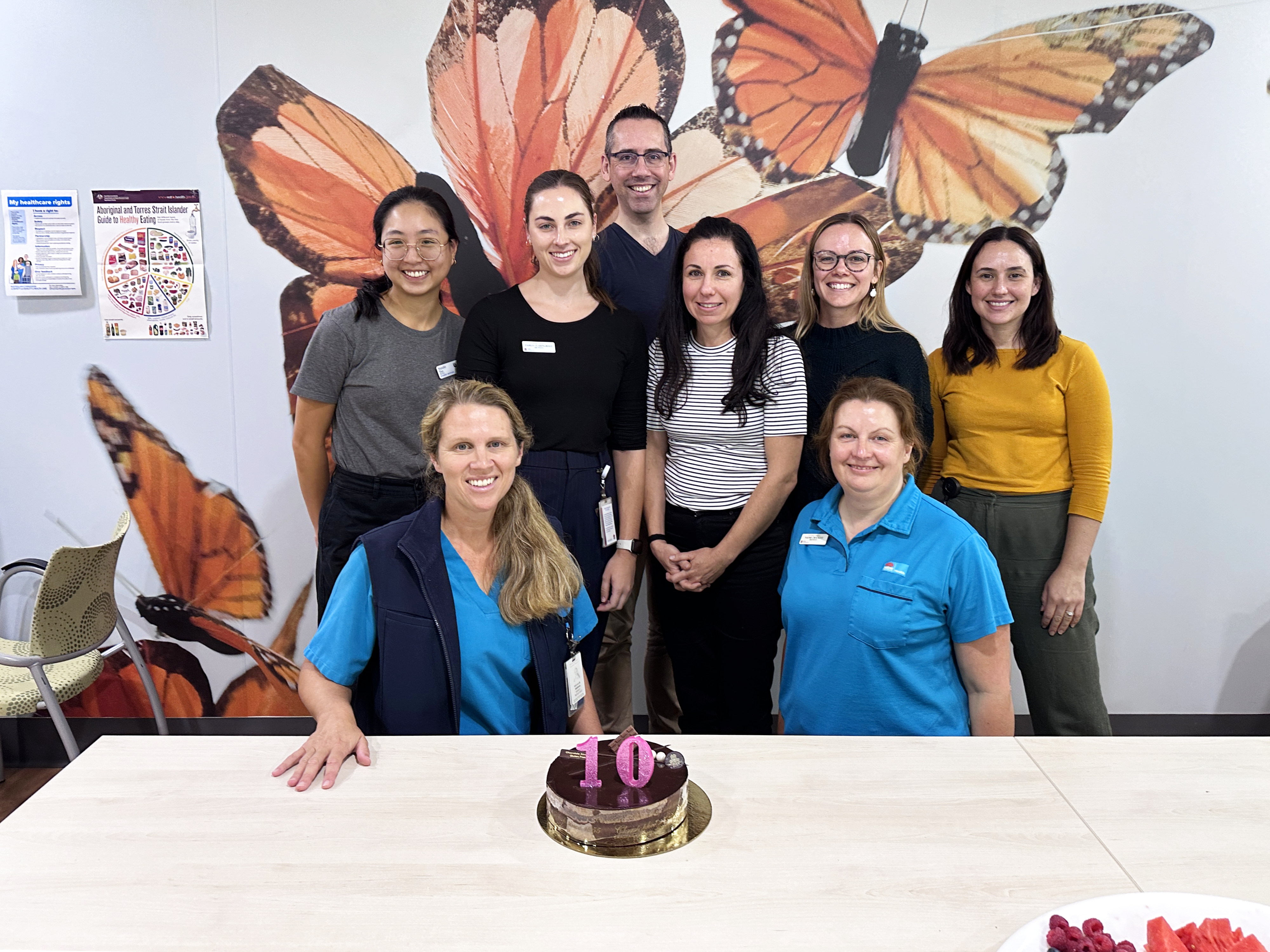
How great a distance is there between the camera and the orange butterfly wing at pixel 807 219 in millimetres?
2922

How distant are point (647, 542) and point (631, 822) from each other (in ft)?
4.69

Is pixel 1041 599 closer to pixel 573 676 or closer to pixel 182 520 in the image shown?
pixel 573 676

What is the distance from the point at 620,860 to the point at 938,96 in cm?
269

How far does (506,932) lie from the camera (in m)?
1.02

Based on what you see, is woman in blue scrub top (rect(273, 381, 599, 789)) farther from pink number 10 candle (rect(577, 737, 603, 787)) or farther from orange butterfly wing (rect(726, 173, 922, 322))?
orange butterfly wing (rect(726, 173, 922, 322))

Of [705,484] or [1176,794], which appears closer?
A: [1176,794]

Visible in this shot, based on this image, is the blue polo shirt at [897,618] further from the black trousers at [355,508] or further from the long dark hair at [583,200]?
the black trousers at [355,508]

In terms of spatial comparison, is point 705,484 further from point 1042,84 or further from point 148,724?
point 148,724

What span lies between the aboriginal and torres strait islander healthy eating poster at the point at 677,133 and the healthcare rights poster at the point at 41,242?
0.33ft

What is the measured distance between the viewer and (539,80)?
287cm

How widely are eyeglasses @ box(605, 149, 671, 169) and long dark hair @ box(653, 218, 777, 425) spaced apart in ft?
1.30

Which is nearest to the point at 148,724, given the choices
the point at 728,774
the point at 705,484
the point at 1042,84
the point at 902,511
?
the point at 705,484

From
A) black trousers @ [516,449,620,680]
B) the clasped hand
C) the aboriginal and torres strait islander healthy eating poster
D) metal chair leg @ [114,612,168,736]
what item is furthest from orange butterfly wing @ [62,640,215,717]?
the clasped hand

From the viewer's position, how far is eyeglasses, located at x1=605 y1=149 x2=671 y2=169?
265 cm
